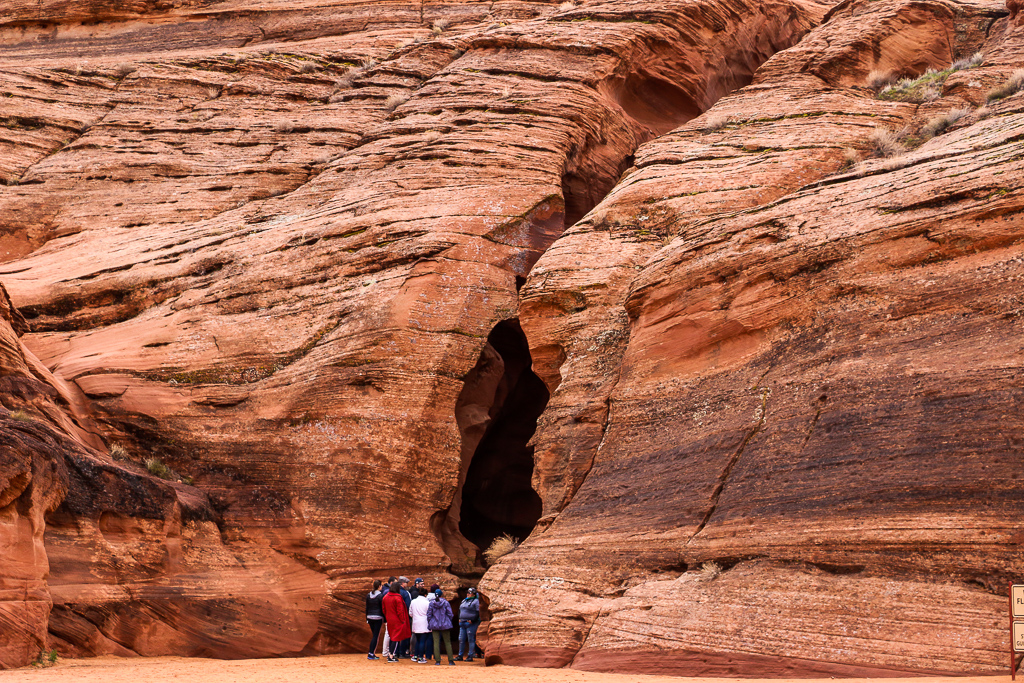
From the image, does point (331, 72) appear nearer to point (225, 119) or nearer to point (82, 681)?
point (225, 119)

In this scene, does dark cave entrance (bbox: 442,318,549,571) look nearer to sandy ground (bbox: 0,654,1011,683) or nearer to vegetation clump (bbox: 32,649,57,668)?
sandy ground (bbox: 0,654,1011,683)

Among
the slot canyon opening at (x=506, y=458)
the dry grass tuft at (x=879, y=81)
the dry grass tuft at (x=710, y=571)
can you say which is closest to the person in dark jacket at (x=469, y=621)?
the dry grass tuft at (x=710, y=571)

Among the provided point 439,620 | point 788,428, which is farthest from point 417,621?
point 788,428

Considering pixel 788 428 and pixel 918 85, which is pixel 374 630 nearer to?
pixel 788 428

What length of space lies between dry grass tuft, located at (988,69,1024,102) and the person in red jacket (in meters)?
15.5

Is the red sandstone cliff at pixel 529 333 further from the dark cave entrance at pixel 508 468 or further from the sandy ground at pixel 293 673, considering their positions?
the sandy ground at pixel 293 673

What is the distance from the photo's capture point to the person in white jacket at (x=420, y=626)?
16188 millimetres

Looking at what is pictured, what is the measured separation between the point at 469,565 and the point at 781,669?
31.0 ft

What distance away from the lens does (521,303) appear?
62.9ft

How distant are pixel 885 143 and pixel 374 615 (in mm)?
13963

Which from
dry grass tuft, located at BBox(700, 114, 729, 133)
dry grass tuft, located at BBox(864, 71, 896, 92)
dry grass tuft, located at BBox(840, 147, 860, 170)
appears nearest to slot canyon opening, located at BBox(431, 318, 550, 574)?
dry grass tuft, located at BBox(700, 114, 729, 133)

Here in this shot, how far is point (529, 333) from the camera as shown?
62.7 ft

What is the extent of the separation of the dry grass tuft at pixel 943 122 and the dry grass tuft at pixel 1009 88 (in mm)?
597

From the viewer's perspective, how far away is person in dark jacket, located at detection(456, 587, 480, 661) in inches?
654
